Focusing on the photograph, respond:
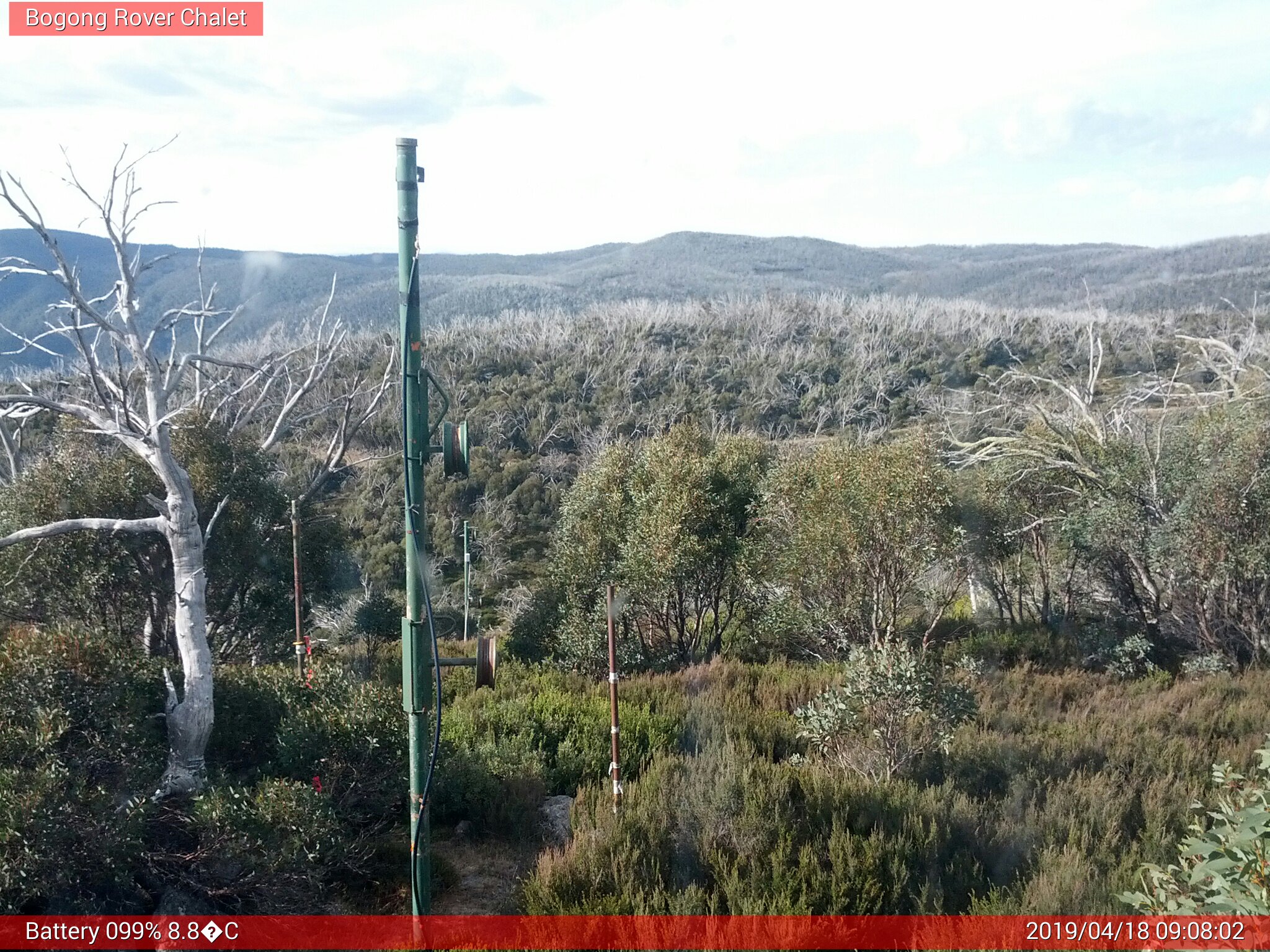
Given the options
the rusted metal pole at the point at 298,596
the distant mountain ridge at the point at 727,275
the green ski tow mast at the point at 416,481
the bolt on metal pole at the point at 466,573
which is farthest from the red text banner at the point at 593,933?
the distant mountain ridge at the point at 727,275

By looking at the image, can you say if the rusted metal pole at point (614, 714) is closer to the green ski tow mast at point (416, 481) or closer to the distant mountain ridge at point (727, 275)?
the green ski tow mast at point (416, 481)

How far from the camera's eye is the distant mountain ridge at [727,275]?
28984 mm

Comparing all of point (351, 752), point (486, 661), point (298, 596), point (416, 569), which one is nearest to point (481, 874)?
point (351, 752)

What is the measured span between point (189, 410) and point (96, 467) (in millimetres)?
1014

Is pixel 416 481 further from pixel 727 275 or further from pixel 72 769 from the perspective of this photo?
pixel 727 275

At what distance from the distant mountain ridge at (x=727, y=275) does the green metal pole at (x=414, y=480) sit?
9904mm

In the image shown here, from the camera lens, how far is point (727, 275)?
79688mm

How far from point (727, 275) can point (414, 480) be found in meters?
77.5

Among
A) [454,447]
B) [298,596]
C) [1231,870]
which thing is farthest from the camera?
[298,596]

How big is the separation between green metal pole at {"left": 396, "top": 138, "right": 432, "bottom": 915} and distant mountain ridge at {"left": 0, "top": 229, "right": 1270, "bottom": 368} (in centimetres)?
990

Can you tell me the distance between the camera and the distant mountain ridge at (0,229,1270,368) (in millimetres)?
28984

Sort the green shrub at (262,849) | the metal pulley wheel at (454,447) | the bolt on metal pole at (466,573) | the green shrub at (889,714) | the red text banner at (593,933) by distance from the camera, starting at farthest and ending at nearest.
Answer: the green shrub at (889,714) < the bolt on metal pole at (466,573) < the green shrub at (262,849) < the red text banner at (593,933) < the metal pulley wheel at (454,447)

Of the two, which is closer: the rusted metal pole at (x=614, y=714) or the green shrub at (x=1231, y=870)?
the green shrub at (x=1231, y=870)

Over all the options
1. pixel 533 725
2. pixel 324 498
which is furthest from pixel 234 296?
pixel 533 725
